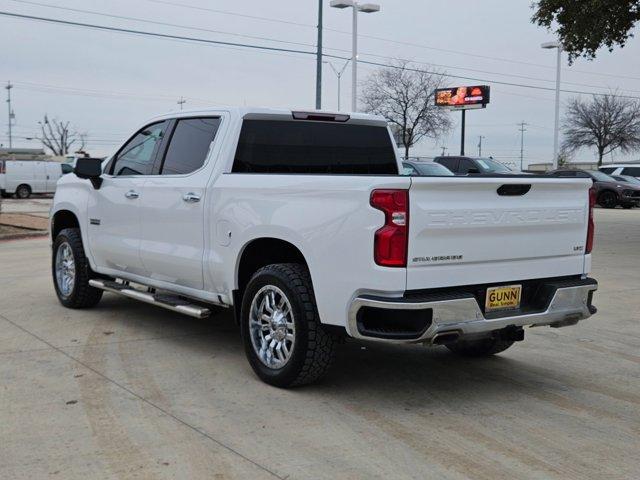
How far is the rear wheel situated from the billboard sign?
2473 cm

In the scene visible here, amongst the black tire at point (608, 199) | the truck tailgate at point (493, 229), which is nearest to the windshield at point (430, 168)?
the black tire at point (608, 199)

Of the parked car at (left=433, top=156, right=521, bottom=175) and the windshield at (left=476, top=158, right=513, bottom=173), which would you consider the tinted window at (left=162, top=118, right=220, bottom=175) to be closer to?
the parked car at (left=433, top=156, right=521, bottom=175)

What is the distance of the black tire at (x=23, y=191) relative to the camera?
33.3 meters

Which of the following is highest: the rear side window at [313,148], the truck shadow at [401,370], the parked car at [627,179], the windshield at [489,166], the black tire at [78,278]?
the rear side window at [313,148]

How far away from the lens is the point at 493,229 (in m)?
4.73

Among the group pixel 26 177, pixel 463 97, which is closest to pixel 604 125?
pixel 463 97

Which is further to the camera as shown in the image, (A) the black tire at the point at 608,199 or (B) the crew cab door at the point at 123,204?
(A) the black tire at the point at 608,199

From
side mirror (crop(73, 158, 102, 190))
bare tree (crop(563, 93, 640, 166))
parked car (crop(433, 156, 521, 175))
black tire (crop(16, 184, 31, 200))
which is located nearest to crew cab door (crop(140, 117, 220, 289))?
side mirror (crop(73, 158, 102, 190))

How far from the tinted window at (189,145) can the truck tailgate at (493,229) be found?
7.39 feet

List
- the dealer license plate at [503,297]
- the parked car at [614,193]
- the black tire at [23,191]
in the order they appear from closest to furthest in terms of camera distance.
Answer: the dealer license plate at [503,297] < the parked car at [614,193] < the black tire at [23,191]

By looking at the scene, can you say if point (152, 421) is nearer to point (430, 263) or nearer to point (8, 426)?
point (8, 426)

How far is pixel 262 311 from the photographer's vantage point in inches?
206

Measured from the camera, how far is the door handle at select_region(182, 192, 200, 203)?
576 centimetres

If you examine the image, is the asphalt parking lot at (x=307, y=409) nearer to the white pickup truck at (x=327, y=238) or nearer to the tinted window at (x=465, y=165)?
the white pickup truck at (x=327, y=238)
